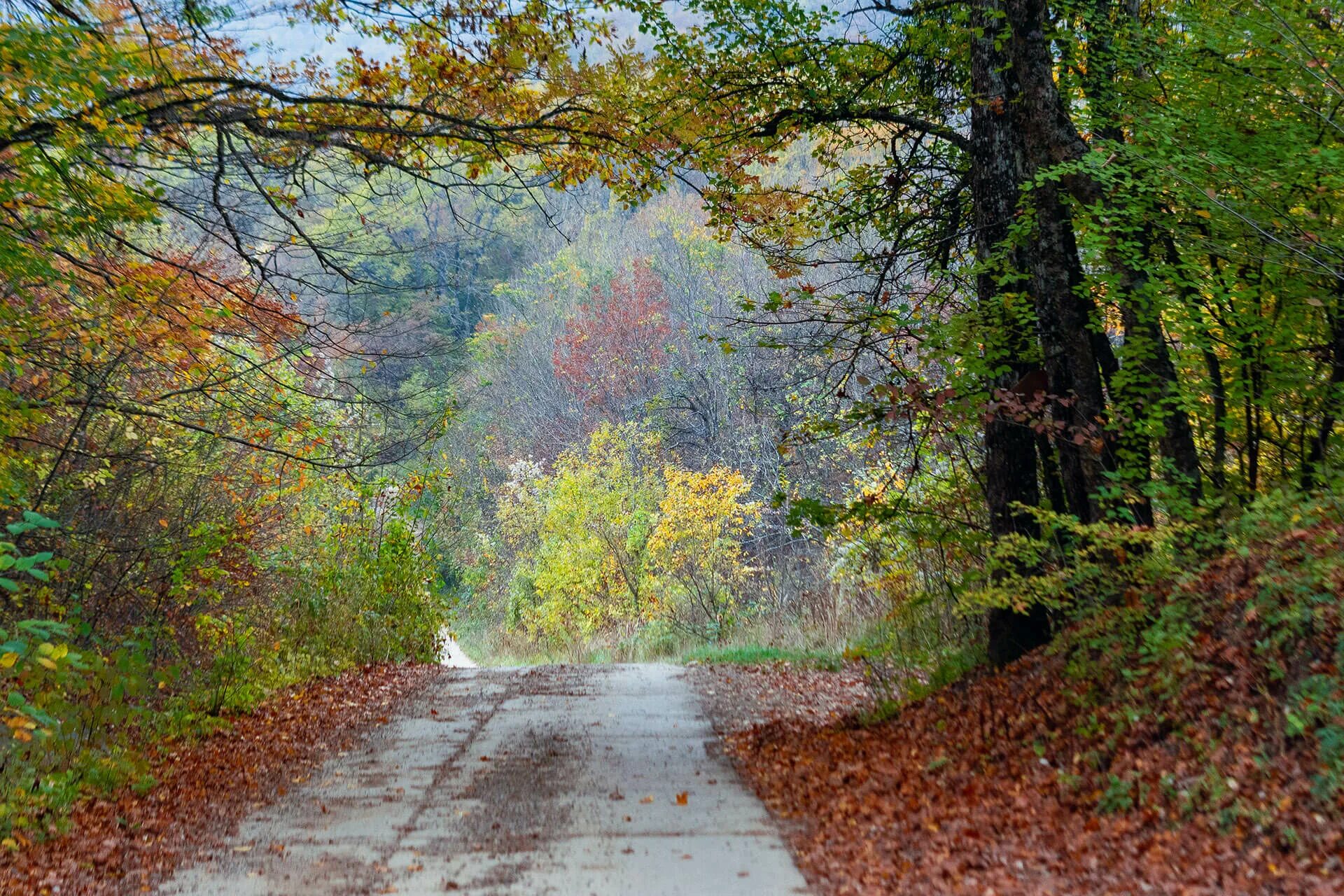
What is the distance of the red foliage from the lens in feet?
123

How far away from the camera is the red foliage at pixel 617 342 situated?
37.4 metres

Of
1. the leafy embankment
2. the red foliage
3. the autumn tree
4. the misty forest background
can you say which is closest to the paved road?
the leafy embankment

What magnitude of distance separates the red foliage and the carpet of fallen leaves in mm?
27253

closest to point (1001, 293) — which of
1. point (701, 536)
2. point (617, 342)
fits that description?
point (701, 536)

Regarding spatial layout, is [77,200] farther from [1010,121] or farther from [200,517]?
[1010,121]

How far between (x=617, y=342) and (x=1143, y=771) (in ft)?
113

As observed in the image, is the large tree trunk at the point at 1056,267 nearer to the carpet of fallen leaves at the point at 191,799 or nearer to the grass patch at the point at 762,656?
the grass patch at the point at 762,656

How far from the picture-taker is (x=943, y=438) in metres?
9.25

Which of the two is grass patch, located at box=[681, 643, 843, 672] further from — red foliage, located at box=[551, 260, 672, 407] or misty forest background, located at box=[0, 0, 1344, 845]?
red foliage, located at box=[551, 260, 672, 407]

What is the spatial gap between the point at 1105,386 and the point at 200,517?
8013 millimetres

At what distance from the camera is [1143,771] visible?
4.87m

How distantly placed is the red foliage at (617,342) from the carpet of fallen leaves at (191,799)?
27.3 m

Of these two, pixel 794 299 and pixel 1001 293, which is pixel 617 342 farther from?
pixel 1001 293

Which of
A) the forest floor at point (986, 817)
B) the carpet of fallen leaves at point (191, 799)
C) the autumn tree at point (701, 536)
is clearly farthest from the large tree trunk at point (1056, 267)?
the autumn tree at point (701, 536)
